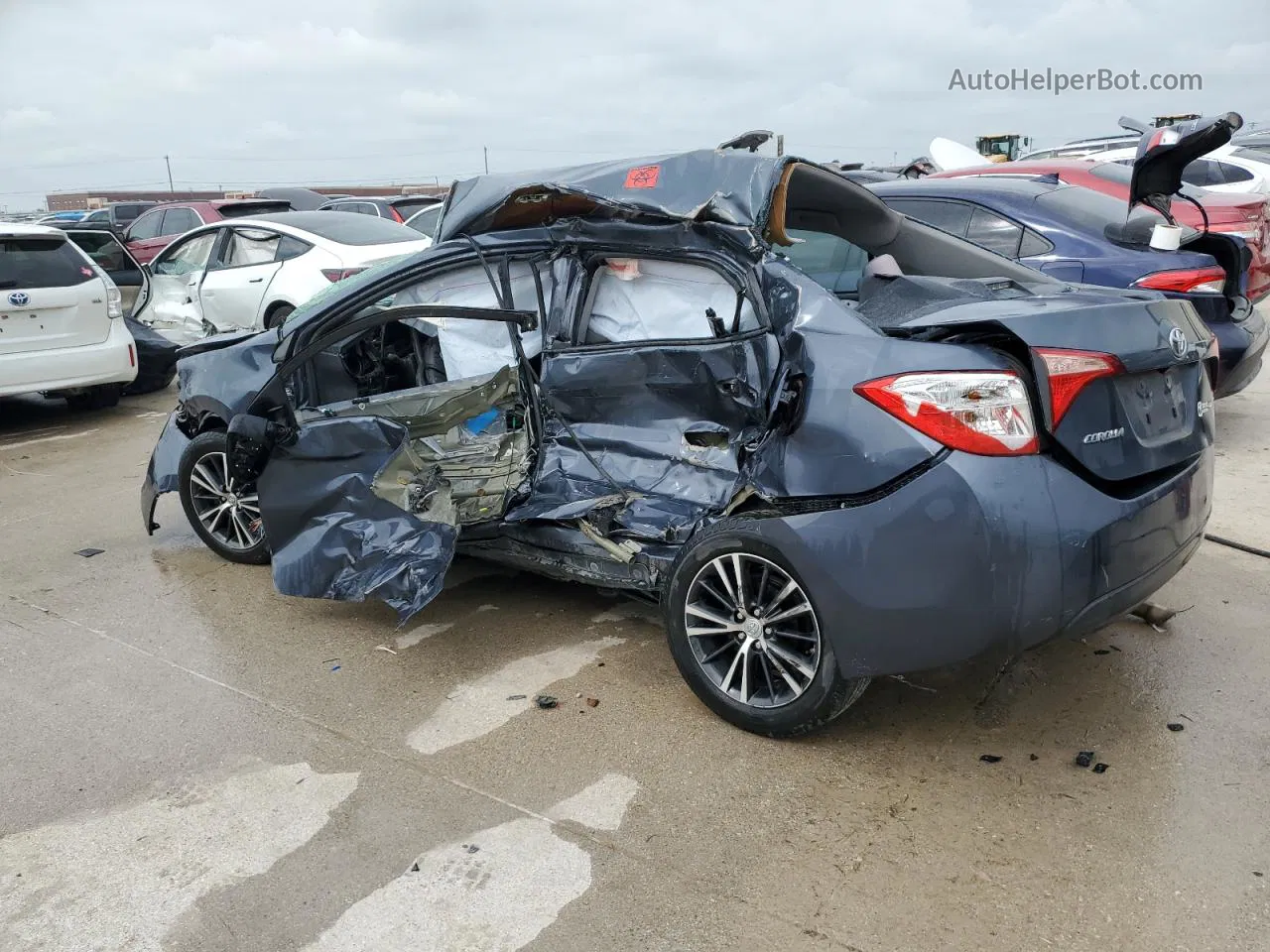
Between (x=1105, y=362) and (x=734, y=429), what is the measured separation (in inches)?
48.0

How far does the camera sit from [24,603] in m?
4.63

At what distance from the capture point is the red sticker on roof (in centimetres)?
351

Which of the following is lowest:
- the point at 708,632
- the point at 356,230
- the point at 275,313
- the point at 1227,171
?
the point at 708,632

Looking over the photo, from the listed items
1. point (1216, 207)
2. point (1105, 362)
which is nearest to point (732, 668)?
point (1105, 362)

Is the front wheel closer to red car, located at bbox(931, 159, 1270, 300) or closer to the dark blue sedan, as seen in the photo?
the dark blue sedan

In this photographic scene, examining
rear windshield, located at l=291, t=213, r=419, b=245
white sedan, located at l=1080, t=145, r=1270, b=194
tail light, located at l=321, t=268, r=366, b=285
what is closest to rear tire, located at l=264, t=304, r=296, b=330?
tail light, located at l=321, t=268, r=366, b=285

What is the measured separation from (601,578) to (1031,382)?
1.66 m

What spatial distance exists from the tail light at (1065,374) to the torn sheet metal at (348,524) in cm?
218

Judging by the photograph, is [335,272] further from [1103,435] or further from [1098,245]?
[1103,435]

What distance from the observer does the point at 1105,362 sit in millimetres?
2766

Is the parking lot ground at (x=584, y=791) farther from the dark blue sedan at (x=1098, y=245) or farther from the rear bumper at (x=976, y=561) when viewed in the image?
the dark blue sedan at (x=1098, y=245)

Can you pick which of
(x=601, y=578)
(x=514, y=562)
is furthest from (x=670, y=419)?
(x=514, y=562)

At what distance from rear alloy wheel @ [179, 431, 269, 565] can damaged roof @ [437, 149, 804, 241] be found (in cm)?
169

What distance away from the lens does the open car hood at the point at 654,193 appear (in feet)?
10.8
